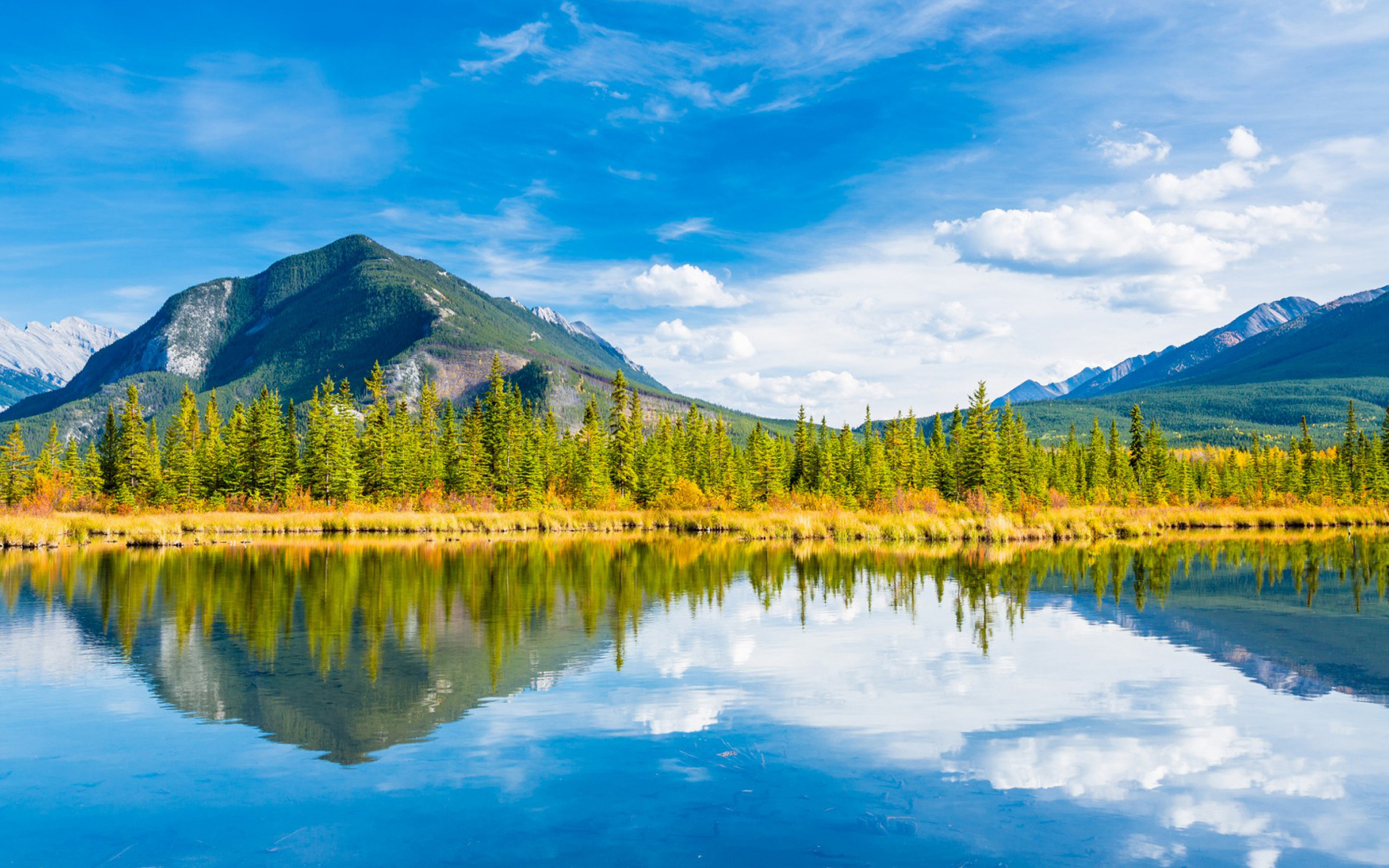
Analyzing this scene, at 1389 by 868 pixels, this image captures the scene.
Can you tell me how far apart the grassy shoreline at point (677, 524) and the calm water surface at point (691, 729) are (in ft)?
86.7

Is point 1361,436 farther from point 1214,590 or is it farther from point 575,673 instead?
point 575,673

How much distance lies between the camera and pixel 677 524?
68875 mm

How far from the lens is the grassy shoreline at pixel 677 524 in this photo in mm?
52844

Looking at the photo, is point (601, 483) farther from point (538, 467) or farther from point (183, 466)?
point (183, 466)

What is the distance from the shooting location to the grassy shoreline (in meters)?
52.8

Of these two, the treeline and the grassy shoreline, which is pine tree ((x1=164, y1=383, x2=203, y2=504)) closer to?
the treeline

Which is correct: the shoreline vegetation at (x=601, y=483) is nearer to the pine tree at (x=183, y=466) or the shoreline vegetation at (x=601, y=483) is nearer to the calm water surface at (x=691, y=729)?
the pine tree at (x=183, y=466)

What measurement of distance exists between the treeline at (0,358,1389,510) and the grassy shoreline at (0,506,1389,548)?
268 inches

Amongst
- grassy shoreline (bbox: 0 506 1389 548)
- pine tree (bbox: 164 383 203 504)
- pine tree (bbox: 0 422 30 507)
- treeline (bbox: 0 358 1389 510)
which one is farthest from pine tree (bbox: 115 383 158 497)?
grassy shoreline (bbox: 0 506 1389 548)

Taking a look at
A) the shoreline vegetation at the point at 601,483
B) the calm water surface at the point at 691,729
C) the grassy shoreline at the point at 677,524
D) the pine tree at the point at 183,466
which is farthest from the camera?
the pine tree at the point at 183,466

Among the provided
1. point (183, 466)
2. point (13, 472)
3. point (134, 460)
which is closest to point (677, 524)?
point (183, 466)

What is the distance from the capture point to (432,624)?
868 inches

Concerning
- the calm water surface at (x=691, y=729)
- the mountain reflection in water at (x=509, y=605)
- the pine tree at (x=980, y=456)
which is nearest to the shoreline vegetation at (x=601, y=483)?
the pine tree at (x=980, y=456)

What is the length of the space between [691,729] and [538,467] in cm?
7272
